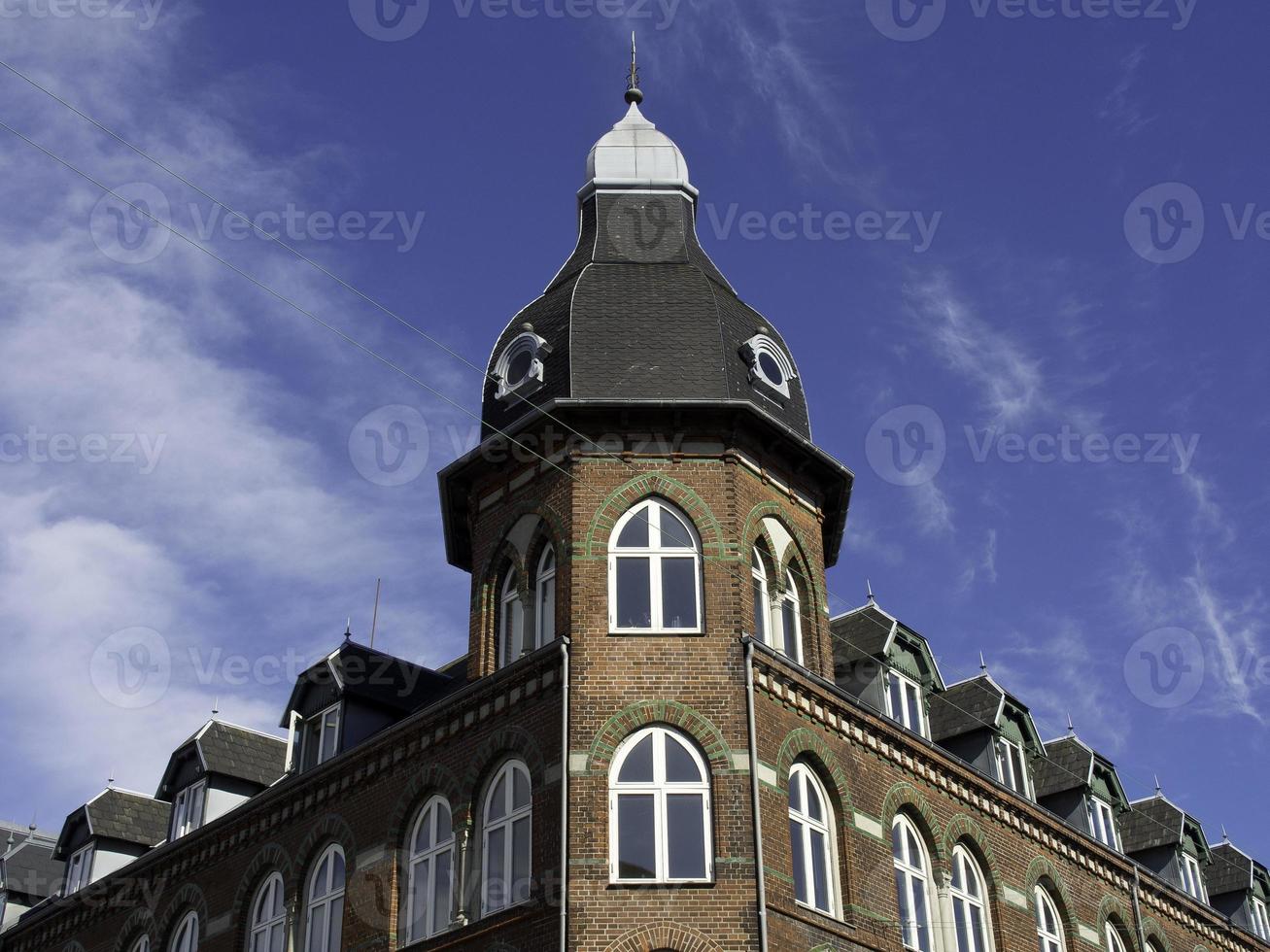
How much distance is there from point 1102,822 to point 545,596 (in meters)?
16.4

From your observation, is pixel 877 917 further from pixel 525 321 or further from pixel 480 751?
pixel 525 321

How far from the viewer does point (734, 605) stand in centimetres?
2677

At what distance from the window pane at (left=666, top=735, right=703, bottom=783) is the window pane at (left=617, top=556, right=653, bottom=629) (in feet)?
7.23

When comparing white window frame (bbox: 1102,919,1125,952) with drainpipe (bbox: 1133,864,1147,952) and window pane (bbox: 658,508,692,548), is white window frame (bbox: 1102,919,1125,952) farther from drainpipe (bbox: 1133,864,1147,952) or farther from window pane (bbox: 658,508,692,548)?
window pane (bbox: 658,508,692,548)

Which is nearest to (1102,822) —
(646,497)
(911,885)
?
(911,885)

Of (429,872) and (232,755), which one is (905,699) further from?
(232,755)

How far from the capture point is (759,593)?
28172mm

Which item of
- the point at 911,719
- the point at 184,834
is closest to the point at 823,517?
the point at 911,719

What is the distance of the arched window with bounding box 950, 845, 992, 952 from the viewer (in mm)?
29578

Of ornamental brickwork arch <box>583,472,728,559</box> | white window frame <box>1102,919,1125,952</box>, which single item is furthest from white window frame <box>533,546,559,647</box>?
white window frame <box>1102,919,1125,952</box>

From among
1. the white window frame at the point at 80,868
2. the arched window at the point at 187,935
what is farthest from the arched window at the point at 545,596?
the white window frame at the point at 80,868

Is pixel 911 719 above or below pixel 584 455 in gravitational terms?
below

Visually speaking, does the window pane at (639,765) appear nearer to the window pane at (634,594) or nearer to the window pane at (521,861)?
the window pane at (521,861)

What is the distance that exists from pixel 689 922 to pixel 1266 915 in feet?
87.2
